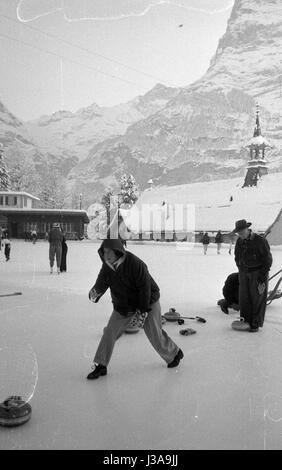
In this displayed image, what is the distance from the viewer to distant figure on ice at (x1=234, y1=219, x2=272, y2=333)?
573 cm

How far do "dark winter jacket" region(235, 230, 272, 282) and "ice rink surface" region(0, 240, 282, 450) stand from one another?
915 mm

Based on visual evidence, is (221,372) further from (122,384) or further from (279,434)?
(279,434)

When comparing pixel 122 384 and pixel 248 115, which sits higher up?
pixel 248 115

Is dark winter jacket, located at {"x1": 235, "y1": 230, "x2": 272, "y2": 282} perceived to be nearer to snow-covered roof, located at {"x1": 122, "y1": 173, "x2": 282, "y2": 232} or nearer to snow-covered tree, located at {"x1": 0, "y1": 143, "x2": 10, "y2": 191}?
snow-covered roof, located at {"x1": 122, "y1": 173, "x2": 282, "y2": 232}

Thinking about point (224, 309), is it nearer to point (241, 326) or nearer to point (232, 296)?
point (232, 296)

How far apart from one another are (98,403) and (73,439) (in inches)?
24.3

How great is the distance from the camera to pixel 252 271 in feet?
19.2

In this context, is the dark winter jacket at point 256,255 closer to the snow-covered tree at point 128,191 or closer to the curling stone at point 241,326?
the curling stone at point 241,326

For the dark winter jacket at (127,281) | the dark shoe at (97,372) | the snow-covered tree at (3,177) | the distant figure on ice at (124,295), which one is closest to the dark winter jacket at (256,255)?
the distant figure on ice at (124,295)

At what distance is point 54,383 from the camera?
3.80 meters

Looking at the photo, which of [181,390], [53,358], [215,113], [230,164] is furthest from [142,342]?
[215,113]

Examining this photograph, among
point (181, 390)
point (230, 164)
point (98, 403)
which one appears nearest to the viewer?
point (98, 403)

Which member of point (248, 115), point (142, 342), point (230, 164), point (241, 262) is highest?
point (248, 115)

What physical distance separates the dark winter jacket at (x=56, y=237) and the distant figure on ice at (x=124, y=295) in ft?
29.9
